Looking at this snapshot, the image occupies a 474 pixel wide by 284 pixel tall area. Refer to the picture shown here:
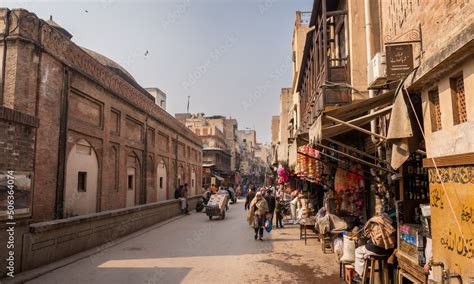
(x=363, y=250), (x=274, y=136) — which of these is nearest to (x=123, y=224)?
(x=363, y=250)

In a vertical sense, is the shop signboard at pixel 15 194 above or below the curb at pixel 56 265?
above

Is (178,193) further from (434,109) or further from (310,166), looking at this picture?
(434,109)

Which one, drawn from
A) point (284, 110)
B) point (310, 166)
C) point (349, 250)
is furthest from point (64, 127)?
point (284, 110)

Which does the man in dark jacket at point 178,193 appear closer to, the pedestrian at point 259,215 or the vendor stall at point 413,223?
the pedestrian at point 259,215

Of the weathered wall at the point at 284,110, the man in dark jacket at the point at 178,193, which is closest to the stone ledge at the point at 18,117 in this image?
the man in dark jacket at the point at 178,193

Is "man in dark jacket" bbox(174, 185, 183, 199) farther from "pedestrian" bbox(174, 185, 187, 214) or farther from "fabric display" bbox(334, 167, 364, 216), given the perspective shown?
"fabric display" bbox(334, 167, 364, 216)

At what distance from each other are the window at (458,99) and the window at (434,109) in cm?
45

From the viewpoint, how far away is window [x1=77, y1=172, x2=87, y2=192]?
464 inches

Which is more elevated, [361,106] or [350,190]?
[361,106]

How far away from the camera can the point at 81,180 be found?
12086 millimetres

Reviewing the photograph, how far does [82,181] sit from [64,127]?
241cm

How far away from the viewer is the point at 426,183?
583 centimetres

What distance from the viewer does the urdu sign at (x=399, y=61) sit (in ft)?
17.5

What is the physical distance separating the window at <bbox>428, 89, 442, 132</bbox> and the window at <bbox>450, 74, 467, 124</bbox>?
1.46ft
